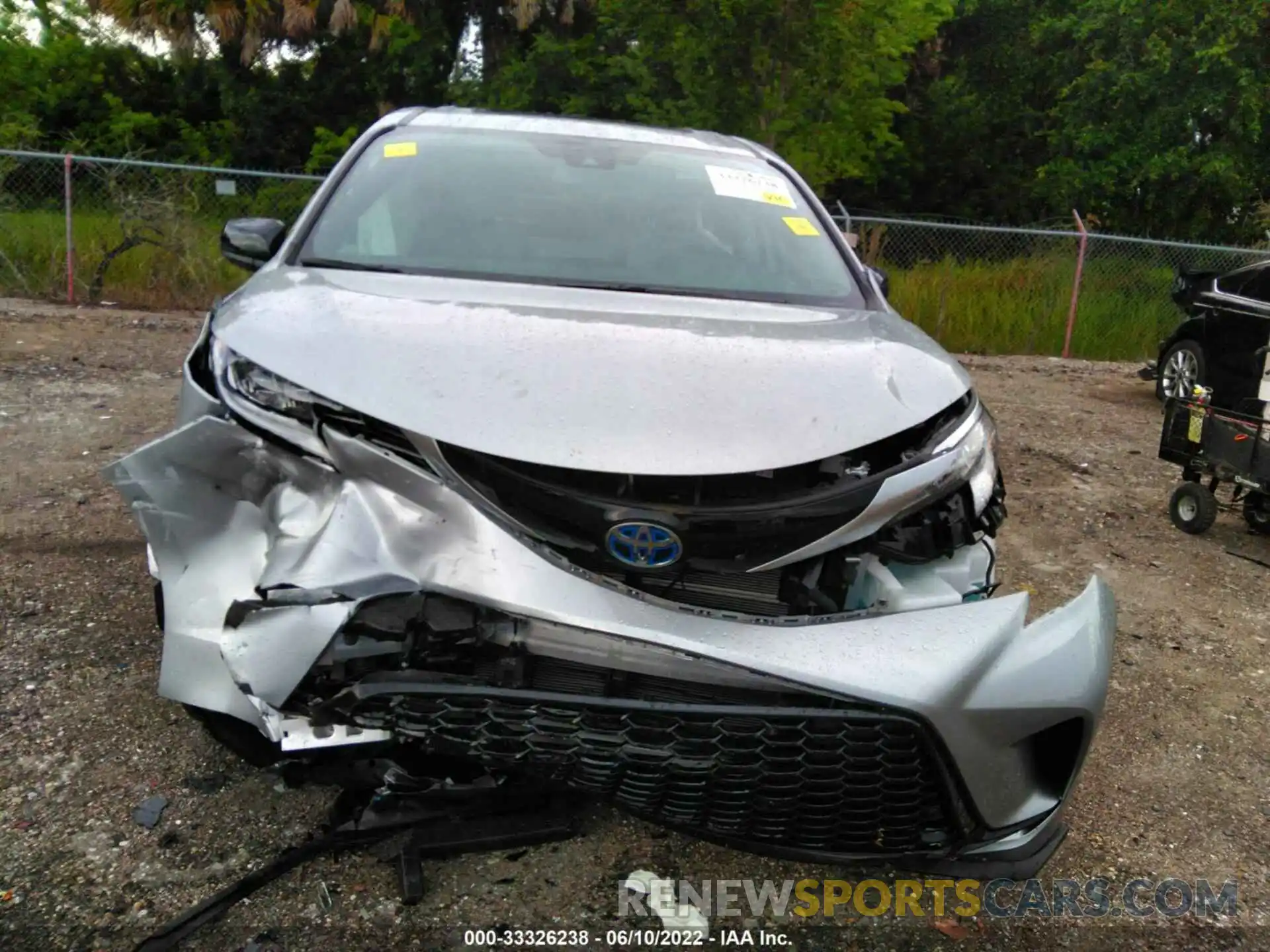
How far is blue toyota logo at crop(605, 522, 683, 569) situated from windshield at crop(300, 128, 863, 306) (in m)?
1.14

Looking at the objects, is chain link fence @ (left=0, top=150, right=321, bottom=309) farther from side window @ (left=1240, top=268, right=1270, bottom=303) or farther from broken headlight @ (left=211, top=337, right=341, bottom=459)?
broken headlight @ (left=211, top=337, right=341, bottom=459)

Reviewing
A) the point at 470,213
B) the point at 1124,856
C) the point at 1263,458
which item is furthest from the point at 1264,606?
the point at 470,213

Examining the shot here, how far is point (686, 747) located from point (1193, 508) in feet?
15.1

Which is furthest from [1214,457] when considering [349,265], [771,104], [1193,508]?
[771,104]

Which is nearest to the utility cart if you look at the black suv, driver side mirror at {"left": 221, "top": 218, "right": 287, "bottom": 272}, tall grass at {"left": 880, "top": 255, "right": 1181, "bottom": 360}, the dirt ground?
the dirt ground

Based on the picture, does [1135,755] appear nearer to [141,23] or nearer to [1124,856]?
[1124,856]

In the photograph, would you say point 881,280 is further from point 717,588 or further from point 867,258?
point 867,258

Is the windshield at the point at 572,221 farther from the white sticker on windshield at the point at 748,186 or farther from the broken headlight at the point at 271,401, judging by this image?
the broken headlight at the point at 271,401

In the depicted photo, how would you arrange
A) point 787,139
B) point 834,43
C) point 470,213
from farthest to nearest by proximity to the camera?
point 787,139, point 834,43, point 470,213

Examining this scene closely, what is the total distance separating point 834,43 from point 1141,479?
7.86 m

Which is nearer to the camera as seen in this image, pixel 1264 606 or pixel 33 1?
pixel 1264 606

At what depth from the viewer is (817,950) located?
231 cm

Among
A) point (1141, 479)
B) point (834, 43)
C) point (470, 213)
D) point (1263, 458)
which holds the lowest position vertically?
point (1141, 479)

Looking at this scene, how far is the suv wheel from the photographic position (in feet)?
26.8
